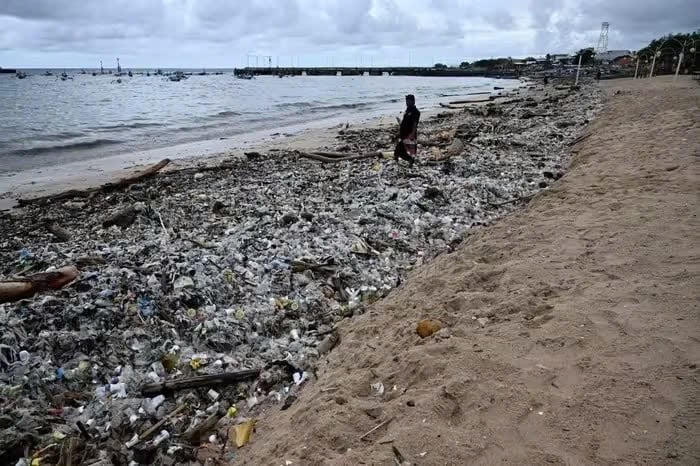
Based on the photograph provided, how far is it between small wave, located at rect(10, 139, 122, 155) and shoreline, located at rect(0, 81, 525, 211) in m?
2.76

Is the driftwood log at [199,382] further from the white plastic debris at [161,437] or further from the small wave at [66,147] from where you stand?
the small wave at [66,147]

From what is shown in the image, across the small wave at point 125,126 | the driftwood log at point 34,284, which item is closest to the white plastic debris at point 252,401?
the driftwood log at point 34,284

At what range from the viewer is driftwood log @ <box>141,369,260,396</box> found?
365 centimetres

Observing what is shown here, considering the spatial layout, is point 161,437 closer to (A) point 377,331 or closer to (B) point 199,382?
(B) point 199,382

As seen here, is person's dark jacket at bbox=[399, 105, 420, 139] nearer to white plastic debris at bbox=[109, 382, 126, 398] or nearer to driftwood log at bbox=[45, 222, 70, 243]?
driftwood log at bbox=[45, 222, 70, 243]

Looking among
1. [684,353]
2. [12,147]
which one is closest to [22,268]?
[684,353]

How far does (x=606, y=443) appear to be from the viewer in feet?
7.28

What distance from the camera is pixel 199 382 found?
3.74 metres

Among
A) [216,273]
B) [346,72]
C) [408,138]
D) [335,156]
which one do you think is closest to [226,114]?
[335,156]

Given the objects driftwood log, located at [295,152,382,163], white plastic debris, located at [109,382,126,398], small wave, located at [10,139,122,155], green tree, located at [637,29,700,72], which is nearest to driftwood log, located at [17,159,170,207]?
driftwood log, located at [295,152,382,163]

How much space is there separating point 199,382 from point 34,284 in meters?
2.51

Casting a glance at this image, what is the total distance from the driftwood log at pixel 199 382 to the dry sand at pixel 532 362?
0.59 metres

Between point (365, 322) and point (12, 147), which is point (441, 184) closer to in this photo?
point (365, 322)

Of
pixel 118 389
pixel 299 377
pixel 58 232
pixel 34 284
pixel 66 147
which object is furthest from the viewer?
pixel 66 147
